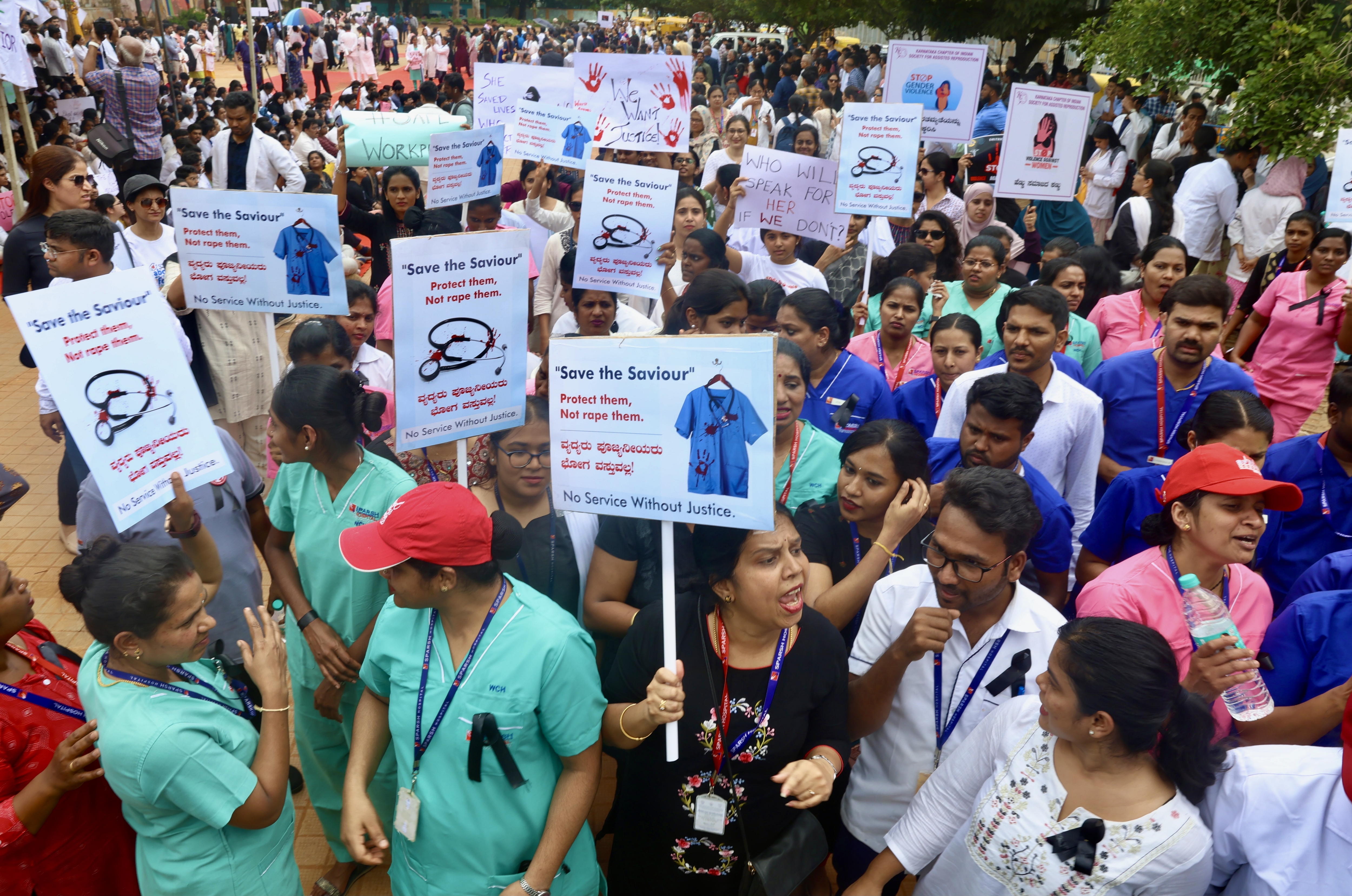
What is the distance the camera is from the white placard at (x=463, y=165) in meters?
6.64

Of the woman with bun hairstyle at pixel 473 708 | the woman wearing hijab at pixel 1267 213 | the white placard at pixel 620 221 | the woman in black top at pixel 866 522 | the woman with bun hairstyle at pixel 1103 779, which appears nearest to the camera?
the woman with bun hairstyle at pixel 1103 779


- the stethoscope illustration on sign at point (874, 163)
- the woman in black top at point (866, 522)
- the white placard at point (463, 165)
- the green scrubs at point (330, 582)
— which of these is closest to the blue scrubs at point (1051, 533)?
the woman in black top at point (866, 522)

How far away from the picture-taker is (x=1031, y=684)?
9.45ft

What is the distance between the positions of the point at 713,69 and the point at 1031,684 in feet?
86.3

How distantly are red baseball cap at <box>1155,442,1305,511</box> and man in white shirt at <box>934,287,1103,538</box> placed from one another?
120cm

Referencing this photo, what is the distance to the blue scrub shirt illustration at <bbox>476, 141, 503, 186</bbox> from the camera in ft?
23.2

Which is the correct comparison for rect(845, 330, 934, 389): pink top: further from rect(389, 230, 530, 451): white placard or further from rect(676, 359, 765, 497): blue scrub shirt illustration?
rect(676, 359, 765, 497): blue scrub shirt illustration

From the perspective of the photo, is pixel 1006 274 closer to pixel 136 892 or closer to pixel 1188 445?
pixel 1188 445

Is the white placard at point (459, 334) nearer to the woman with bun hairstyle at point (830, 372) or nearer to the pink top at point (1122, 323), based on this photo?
the woman with bun hairstyle at point (830, 372)

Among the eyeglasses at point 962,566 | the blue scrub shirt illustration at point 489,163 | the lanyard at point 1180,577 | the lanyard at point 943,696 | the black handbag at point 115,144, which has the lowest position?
the lanyard at point 943,696

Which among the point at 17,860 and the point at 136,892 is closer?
the point at 17,860

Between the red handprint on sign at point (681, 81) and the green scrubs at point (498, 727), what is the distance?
6906mm

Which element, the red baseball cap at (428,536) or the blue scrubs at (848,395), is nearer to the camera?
the red baseball cap at (428,536)

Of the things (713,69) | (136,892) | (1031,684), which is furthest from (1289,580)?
(713,69)
